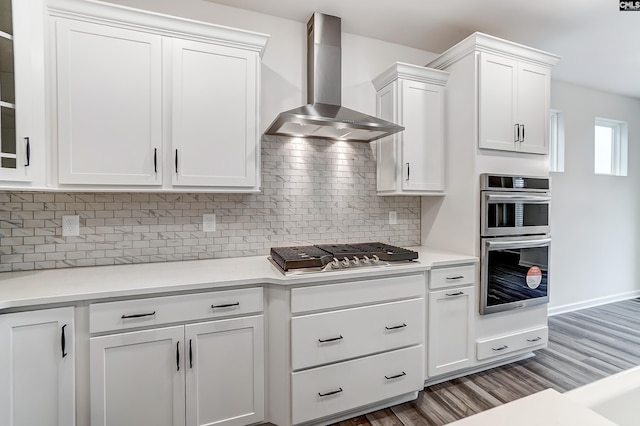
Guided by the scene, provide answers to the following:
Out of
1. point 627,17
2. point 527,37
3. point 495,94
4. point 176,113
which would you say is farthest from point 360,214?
point 627,17

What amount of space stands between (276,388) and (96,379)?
0.93m

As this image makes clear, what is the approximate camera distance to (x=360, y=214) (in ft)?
9.25

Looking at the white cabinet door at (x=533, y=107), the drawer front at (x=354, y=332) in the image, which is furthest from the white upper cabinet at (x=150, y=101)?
the white cabinet door at (x=533, y=107)

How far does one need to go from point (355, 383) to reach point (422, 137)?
1.97 m

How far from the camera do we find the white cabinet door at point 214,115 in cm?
194

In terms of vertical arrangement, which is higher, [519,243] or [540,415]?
[519,243]

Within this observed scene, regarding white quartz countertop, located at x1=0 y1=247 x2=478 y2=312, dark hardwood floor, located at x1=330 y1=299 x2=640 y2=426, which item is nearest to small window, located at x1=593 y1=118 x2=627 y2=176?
dark hardwood floor, located at x1=330 y1=299 x2=640 y2=426

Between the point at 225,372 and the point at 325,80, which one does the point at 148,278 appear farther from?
the point at 325,80

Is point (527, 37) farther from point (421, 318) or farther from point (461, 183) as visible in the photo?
point (421, 318)

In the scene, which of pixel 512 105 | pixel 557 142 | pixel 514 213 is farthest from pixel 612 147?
pixel 514 213

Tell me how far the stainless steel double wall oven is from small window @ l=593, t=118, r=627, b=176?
2552 mm

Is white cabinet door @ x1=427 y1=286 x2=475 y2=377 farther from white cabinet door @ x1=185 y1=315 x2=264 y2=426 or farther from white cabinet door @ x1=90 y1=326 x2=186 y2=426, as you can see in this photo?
white cabinet door @ x1=90 y1=326 x2=186 y2=426

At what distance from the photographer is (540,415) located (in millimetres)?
698

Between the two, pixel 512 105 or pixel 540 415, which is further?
pixel 512 105
